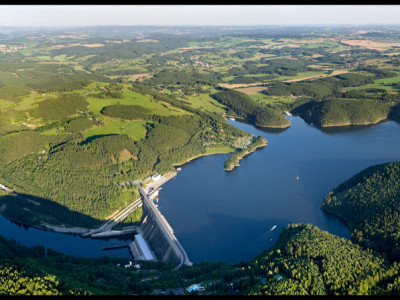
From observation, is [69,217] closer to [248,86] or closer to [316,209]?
[316,209]

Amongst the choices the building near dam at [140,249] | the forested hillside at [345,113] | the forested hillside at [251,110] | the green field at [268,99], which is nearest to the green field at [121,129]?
the building near dam at [140,249]

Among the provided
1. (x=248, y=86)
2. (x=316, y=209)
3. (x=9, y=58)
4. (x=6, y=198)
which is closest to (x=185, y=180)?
(x=316, y=209)

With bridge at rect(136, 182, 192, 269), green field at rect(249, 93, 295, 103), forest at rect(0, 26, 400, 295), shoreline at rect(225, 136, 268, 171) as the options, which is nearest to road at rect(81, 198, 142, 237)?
forest at rect(0, 26, 400, 295)

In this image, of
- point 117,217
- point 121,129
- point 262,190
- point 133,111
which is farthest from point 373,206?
point 133,111

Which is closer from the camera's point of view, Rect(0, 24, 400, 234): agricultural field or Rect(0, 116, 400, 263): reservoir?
Rect(0, 116, 400, 263): reservoir

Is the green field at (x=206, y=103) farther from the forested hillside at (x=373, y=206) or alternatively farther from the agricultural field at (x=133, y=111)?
the forested hillside at (x=373, y=206)

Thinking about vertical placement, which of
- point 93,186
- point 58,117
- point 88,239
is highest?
point 58,117

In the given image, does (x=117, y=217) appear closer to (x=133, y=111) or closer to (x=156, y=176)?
(x=156, y=176)

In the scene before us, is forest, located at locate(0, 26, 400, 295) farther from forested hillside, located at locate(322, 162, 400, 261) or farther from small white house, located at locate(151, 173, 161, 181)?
small white house, located at locate(151, 173, 161, 181)
